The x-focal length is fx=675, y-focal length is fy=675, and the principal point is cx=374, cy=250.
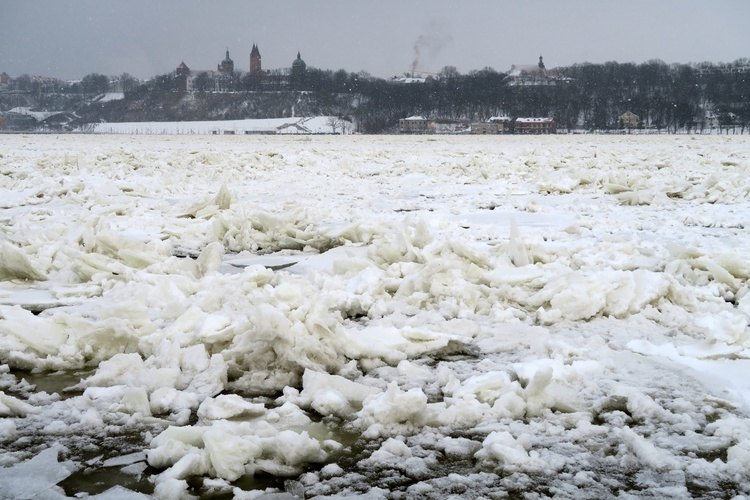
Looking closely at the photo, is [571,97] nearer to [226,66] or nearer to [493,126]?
[493,126]

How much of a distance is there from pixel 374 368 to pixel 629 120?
71581mm

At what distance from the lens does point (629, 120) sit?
68062 millimetres

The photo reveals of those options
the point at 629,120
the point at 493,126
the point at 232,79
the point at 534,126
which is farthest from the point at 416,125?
the point at 232,79

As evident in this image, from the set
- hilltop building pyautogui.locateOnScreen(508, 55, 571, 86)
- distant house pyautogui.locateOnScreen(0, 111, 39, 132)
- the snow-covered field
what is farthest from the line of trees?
the snow-covered field

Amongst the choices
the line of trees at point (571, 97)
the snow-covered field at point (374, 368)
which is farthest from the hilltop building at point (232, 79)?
the snow-covered field at point (374, 368)

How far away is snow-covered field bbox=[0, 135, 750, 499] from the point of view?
5.90ft

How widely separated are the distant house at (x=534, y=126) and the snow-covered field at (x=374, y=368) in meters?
70.1

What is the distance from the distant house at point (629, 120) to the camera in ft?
219

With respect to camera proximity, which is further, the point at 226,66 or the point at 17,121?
the point at 226,66

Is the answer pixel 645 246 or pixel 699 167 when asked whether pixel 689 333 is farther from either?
pixel 699 167

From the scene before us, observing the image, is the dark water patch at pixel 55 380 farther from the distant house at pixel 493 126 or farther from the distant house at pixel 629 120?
the distant house at pixel 493 126

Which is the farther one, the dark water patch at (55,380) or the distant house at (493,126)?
the distant house at (493,126)

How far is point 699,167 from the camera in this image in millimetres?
11898

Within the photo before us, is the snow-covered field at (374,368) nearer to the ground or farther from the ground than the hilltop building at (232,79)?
nearer to the ground
